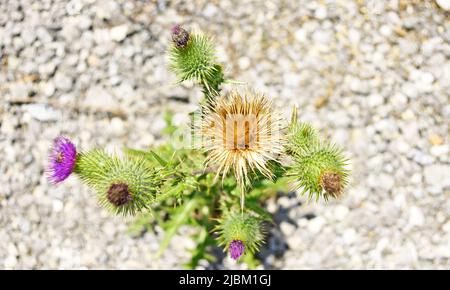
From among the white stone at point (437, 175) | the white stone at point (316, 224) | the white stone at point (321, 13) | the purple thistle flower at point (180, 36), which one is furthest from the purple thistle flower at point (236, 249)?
the white stone at point (321, 13)

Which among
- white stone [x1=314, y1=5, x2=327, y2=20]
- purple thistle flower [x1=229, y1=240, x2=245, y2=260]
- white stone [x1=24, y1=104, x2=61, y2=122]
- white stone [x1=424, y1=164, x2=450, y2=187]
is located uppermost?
white stone [x1=314, y1=5, x2=327, y2=20]

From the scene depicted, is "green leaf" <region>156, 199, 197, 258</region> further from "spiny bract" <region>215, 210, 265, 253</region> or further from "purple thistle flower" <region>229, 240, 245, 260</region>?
"purple thistle flower" <region>229, 240, 245, 260</region>

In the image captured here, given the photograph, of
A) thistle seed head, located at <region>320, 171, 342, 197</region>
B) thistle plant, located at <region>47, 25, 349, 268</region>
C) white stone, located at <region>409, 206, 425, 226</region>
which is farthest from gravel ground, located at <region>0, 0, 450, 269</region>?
thistle seed head, located at <region>320, 171, 342, 197</region>

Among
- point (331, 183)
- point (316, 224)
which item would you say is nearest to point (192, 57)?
point (331, 183)

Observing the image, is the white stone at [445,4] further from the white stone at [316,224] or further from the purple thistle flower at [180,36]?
the purple thistle flower at [180,36]

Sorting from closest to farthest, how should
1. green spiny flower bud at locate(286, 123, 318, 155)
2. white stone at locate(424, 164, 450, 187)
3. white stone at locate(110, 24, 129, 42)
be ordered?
1. green spiny flower bud at locate(286, 123, 318, 155)
2. white stone at locate(424, 164, 450, 187)
3. white stone at locate(110, 24, 129, 42)

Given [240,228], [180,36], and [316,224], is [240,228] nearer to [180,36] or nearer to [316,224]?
[180,36]
